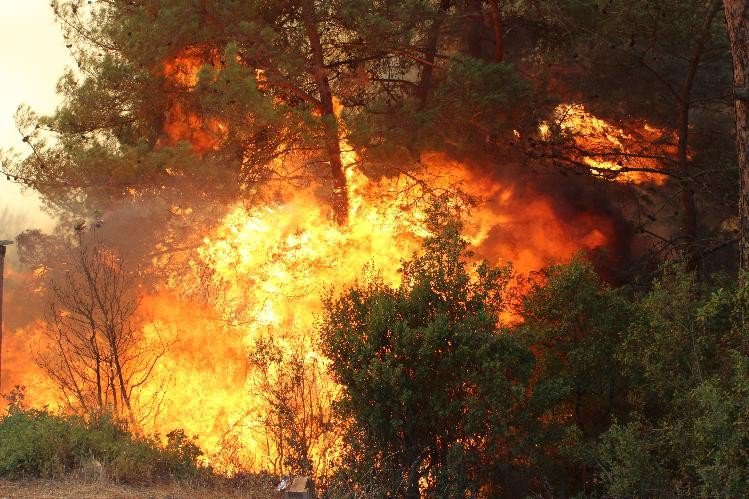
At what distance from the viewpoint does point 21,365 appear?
25.4m

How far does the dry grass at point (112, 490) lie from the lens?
13.5m

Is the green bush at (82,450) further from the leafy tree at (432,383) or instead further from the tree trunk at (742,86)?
the tree trunk at (742,86)

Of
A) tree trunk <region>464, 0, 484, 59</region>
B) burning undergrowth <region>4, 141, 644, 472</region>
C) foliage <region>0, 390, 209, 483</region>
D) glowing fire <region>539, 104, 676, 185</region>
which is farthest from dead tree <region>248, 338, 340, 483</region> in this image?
tree trunk <region>464, 0, 484, 59</region>

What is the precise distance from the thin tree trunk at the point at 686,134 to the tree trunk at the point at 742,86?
14.9ft

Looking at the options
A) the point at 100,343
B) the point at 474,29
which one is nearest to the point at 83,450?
the point at 100,343

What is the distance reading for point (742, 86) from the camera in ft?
46.6

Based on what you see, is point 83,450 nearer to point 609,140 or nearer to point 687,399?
point 687,399

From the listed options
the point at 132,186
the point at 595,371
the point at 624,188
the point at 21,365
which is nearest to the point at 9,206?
the point at 21,365

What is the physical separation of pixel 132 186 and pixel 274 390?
20.3 feet

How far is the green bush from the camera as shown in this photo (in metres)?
14.7

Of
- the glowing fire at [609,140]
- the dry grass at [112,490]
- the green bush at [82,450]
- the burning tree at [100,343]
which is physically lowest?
the dry grass at [112,490]

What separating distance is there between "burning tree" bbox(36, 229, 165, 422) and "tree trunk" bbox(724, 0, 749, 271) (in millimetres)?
10932

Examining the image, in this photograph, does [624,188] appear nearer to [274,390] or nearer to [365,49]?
[365,49]

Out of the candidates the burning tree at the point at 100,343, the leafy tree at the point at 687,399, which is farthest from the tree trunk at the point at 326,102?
the leafy tree at the point at 687,399
